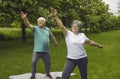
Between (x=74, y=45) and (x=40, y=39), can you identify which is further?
(x=40, y=39)

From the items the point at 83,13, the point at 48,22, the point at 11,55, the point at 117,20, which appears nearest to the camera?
the point at 11,55

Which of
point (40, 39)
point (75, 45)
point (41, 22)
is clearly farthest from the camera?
point (40, 39)

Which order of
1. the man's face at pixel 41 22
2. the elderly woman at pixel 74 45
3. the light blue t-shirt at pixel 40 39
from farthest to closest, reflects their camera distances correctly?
the light blue t-shirt at pixel 40 39 < the man's face at pixel 41 22 < the elderly woman at pixel 74 45

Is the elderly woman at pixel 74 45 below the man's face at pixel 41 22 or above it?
below

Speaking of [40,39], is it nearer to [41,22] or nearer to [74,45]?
[41,22]

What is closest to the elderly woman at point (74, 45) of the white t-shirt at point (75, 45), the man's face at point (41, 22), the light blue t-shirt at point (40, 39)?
the white t-shirt at point (75, 45)

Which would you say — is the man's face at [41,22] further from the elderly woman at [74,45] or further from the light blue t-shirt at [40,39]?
the elderly woman at [74,45]

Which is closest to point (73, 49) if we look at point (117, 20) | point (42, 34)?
point (42, 34)

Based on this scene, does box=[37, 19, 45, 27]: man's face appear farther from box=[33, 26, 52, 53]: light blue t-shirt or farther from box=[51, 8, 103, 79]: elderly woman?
box=[51, 8, 103, 79]: elderly woman

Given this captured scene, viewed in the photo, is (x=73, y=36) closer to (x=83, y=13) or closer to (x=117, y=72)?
(x=117, y=72)

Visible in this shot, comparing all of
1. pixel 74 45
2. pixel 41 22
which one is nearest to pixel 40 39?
pixel 41 22

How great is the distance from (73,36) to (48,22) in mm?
18934

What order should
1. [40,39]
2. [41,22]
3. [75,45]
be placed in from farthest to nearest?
[40,39]
[41,22]
[75,45]

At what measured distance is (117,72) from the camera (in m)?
14.1
